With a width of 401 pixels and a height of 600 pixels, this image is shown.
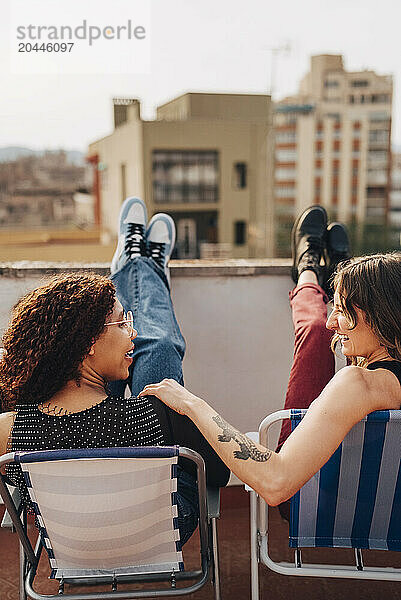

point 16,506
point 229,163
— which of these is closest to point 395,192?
point 229,163

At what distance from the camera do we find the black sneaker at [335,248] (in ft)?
7.27

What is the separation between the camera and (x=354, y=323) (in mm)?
1353

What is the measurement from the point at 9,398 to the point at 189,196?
31.8 meters

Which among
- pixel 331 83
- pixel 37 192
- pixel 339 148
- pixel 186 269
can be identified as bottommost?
pixel 186 269

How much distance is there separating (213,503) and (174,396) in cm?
25

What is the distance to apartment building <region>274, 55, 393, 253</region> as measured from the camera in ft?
144

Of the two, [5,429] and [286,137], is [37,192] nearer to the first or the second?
[286,137]

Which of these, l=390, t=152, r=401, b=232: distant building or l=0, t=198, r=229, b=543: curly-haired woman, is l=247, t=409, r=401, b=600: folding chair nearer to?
l=0, t=198, r=229, b=543: curly-haired woman

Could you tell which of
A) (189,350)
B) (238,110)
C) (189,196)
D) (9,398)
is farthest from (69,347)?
(238,110)

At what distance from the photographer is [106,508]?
3.85 feet

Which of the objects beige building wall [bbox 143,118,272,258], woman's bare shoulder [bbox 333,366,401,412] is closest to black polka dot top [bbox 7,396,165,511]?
woman's bare shoulder [bbox 333,366,401,412]

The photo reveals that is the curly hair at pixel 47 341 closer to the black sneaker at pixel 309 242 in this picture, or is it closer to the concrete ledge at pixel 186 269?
the concrete ledge at pixel 186 269

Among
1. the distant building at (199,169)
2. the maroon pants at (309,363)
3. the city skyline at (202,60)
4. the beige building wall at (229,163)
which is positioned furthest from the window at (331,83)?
the maroon pants at (309,363)

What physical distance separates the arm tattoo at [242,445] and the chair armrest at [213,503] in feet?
0.60
